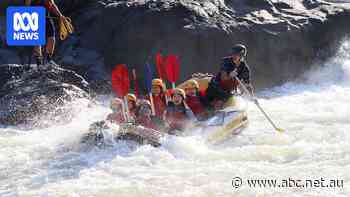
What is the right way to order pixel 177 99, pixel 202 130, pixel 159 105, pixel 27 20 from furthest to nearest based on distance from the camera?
1. pixel 27 20
2. pixel 159 105
3. pixel 202 130
4. pixel 177 99

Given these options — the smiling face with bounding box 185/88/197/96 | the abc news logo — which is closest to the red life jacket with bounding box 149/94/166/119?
the smiling face with bounding box 185/88/197/96

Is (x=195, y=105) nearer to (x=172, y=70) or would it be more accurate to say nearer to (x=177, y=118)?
(x=177, y=118)

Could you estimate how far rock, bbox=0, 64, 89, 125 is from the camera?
10266 mm

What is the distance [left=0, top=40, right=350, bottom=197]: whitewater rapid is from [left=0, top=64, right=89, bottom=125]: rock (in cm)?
40

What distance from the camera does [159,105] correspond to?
29.4ft

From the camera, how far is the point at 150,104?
8773 millimetres

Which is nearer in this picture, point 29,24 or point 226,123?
point 226,123

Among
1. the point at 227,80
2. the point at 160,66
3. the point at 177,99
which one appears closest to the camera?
the point at 177,99

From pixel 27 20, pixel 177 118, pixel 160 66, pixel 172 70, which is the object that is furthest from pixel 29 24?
pixel 177 118

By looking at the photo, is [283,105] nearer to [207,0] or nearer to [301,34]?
[301,34]

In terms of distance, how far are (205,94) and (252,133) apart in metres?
1.05

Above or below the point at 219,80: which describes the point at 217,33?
above

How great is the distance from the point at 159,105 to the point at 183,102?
1.42 ft

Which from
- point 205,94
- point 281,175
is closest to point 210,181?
point 281,175
